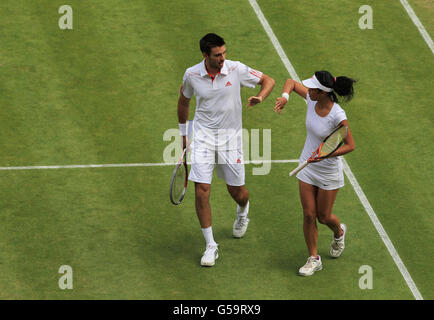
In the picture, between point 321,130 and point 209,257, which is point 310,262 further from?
point 321,130

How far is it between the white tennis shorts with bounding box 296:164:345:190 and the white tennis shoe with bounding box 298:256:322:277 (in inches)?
34.4

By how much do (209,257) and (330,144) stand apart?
6.42 feet

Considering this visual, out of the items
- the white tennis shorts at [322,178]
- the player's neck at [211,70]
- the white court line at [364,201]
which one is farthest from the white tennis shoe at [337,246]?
the player's neck at [211,70]

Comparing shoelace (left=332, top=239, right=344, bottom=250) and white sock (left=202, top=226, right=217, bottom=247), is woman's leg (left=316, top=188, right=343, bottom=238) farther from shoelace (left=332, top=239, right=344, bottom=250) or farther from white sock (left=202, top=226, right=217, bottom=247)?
white sock (left=202, top=226, right=217, bottom=247)

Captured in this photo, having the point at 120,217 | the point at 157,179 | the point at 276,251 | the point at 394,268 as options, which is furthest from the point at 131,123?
the point at 394,268

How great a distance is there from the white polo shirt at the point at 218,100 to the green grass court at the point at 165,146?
55.1 inches

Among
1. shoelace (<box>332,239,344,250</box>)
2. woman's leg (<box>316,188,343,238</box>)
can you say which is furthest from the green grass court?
woman's leg (<box>316,188,343,238</box>)

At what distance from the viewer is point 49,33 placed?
16.9 metres

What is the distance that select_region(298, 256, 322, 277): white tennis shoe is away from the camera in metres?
11.9

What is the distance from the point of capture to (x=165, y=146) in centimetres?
1469

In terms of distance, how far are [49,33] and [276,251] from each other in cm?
637

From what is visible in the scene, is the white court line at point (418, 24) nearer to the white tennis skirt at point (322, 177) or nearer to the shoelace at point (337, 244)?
the shoelace at point (337, 244)

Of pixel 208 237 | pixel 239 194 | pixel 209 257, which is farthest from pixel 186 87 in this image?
pixel 209 257

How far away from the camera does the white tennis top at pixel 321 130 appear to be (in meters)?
11.4
